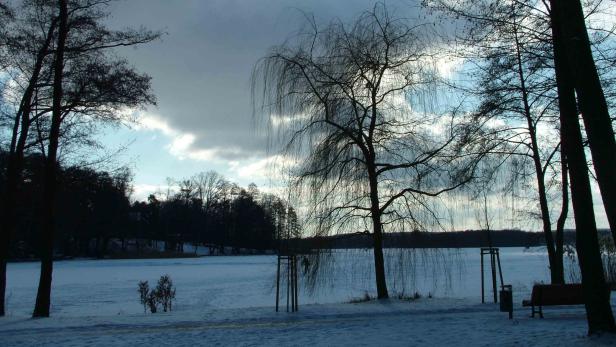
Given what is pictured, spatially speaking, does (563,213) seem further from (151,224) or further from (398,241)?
(151,224)

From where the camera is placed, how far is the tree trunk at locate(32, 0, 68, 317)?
15273 mm

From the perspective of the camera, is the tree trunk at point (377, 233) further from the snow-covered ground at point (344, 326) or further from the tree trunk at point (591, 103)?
the tree trunk at point (591, 103)

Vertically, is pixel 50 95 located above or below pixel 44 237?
above

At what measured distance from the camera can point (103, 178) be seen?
17.2m

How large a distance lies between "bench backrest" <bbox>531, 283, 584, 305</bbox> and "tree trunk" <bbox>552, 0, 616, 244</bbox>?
3.43 metres

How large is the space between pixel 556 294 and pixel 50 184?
12109mm

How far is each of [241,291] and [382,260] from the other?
11.0m

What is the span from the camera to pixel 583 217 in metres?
9.08

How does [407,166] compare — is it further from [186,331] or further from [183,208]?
[183,208]

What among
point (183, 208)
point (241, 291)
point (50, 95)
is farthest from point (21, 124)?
point (183, 208)

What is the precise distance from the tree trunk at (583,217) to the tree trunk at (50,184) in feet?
39.8

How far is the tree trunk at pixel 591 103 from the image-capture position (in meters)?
8.12

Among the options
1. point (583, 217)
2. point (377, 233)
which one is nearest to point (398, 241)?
point (377, 233)

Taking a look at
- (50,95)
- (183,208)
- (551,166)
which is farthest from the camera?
(183,208)
